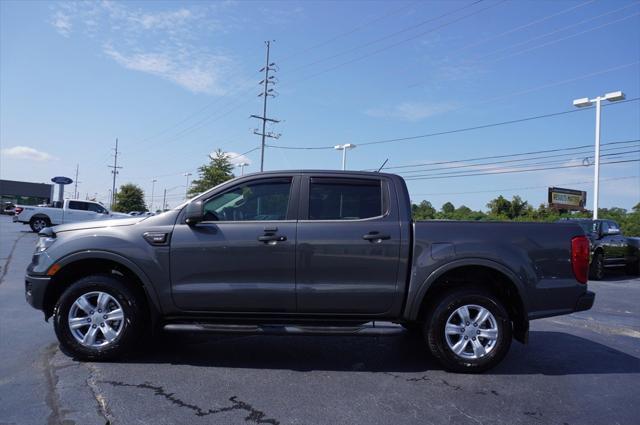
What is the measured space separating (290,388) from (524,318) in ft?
7.79

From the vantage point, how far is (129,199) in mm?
69625

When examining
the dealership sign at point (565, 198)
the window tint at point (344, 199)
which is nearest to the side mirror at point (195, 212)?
the window tint at point (344, 199)

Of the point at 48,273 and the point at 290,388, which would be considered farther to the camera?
the point at 48,273

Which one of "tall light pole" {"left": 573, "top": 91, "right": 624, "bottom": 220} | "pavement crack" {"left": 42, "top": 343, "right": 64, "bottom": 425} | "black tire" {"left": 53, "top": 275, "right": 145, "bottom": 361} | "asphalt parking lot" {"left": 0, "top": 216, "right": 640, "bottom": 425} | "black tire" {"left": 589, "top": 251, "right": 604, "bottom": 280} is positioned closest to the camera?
"pavement crack" {"left": 42, "top": 343, "right": 64, "bottom": 425}

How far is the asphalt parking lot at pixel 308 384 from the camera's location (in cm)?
380

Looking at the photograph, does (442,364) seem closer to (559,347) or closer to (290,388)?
(290,388)

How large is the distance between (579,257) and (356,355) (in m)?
2.47

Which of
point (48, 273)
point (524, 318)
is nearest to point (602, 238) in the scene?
point (524, 318)

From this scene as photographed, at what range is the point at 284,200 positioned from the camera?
5.11 m

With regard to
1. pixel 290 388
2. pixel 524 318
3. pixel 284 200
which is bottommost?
pixel 290 388

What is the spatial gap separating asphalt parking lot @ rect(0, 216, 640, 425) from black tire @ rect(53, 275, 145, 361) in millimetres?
114

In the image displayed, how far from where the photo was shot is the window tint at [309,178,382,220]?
5.05 m

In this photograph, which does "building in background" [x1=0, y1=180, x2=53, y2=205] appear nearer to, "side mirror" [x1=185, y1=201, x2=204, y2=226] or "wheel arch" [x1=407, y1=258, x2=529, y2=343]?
"side mirror" [x1=185, y1=201, x2=204, y2=226]

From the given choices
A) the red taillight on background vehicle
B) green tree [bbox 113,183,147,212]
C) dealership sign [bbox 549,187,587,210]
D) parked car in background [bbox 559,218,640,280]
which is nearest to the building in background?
green tree [bbox 113,183,147,212]
